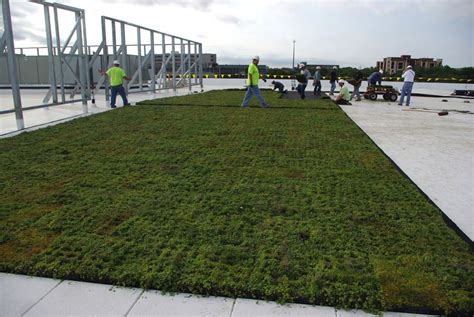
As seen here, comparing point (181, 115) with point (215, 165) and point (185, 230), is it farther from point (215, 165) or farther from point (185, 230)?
point (185, 230)

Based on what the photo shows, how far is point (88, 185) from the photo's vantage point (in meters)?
4.37

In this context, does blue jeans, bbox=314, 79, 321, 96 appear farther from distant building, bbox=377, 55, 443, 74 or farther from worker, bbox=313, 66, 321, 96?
distant building, bbox=377, 55, 443, 74

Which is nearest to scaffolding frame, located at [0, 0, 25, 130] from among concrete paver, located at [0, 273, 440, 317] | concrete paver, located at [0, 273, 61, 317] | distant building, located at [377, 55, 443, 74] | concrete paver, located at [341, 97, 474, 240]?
concrete paver, located at [0, 273, 61, 317]

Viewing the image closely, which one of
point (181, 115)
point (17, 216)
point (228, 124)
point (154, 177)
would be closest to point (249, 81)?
point (181, 115)

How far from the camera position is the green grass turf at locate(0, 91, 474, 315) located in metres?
2.49

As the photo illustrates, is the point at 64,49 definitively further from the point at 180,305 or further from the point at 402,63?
the point at 402,63

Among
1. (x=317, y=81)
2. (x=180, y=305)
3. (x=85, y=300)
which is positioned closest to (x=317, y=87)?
(x=317, y=81)

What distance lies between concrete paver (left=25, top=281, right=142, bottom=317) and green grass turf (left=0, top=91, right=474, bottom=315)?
0.08m

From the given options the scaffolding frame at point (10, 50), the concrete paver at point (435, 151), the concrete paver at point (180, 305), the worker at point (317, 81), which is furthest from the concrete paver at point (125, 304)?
the worker at point (317, 81)

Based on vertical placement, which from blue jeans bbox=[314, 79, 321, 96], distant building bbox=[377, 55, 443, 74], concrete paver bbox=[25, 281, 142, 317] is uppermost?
distant building bbox=[377, 55, 443, 74]

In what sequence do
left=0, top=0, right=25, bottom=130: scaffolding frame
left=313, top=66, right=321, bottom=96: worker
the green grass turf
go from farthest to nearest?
1. left=313, top=66, right=321, bottom=96: worker
2. left=0, top=0, right=25, bottom=130: scaffolding frame
3. the green grass turf

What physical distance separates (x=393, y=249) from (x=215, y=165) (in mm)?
2816

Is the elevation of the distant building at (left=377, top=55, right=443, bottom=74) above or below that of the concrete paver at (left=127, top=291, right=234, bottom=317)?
above

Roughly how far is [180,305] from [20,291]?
3.44ft
